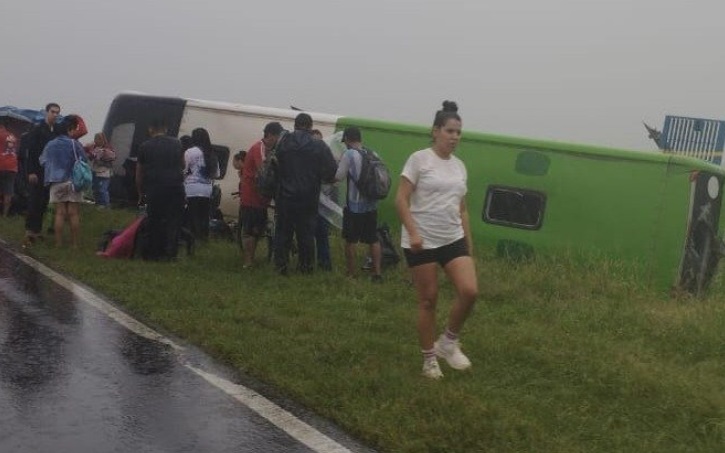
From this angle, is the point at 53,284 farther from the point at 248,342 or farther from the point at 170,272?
the point at 248,342

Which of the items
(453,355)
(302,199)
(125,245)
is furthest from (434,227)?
(125,245)

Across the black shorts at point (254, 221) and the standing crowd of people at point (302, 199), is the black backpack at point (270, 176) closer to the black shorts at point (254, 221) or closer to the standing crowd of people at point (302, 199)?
the standing crowd of people at point (302, 199)

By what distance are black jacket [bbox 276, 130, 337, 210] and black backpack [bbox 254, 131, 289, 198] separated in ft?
0.15

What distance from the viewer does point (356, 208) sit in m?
10.2

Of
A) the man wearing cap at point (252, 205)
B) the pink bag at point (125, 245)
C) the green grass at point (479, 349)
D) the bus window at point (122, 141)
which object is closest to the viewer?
the green grass at point (479, 349)

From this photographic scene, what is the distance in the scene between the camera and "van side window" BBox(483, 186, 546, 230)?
42.1 ft

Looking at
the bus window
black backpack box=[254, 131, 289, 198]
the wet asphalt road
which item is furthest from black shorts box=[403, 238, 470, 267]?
the bus window

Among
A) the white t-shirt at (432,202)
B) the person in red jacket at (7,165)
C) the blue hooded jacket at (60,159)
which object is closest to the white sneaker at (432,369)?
the white t-shirt at (432,202)

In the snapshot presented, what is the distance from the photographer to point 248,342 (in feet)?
22.5

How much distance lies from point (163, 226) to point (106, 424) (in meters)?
6.12

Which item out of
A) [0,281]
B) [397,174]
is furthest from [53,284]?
[397,174]

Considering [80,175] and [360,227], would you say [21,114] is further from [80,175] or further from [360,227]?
[360,227]

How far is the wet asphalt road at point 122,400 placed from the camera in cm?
478

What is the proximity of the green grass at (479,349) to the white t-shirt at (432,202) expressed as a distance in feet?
3.12
